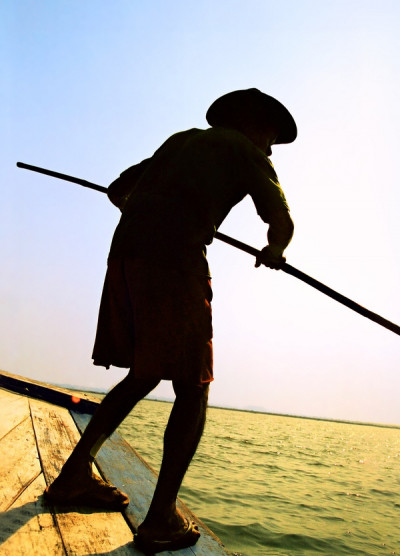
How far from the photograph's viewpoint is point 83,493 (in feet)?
5.41

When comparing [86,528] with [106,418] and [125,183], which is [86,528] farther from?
[125,183]

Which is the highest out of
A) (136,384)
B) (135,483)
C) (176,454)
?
(136,384)

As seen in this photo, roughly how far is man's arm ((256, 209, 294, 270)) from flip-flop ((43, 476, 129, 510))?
118 cm

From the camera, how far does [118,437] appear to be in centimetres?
309

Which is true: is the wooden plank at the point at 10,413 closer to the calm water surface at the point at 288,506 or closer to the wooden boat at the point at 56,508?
the wooden boat at the point at 56,508

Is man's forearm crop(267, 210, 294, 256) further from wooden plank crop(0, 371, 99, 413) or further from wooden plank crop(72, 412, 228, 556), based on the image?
wooden plank crop(0, 371, 99, 413)

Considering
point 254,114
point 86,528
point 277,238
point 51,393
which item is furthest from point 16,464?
point 51,393

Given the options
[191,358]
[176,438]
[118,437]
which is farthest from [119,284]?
[118,437]

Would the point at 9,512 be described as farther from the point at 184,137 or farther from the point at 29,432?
the point at 184,137

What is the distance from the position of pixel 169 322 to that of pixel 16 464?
1.08 meters

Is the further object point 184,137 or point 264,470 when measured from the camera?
point 264,470

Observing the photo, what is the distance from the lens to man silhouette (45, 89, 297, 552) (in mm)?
1549

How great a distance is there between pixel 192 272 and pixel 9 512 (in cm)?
102

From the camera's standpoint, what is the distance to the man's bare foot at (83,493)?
1.62 m
